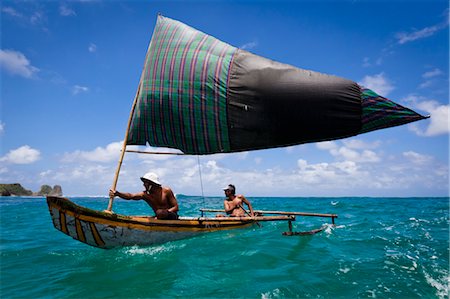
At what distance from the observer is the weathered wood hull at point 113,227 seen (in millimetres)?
6848

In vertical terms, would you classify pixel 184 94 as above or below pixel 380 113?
above

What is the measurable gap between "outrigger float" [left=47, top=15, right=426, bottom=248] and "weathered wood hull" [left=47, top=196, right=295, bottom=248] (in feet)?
0.08

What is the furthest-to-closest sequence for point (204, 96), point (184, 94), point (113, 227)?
point (184, 94)
point (204, 96)
point (113, 227)

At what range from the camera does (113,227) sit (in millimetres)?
7242

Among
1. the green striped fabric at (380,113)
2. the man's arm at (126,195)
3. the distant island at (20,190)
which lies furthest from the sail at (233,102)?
the distant island at (20,190)

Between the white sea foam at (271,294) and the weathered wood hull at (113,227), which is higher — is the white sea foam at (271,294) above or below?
below

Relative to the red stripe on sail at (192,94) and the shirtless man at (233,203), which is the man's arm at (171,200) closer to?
the red stripe on sail at (192,94)

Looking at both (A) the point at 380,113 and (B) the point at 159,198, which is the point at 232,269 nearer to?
(B) the point at 159,198

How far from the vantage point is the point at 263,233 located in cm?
1077

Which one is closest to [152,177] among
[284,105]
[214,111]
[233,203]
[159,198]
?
[159,198]

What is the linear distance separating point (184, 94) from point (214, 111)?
3.45ft

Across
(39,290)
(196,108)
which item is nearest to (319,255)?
(196,108)

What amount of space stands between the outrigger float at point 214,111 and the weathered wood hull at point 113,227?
0.02m

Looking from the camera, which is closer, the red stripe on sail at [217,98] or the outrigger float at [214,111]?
the outrigger float at [214,111]
